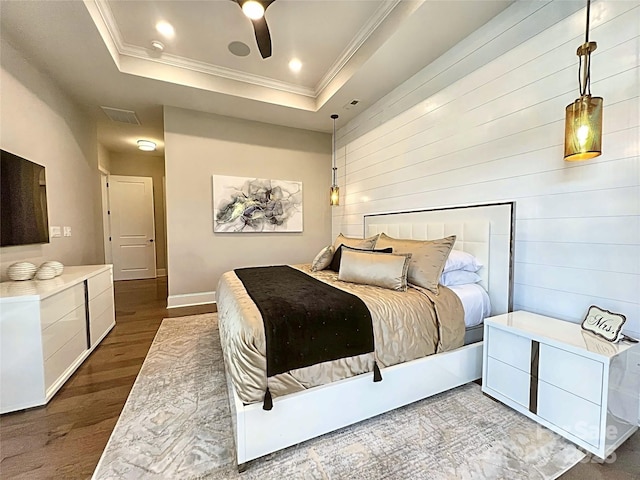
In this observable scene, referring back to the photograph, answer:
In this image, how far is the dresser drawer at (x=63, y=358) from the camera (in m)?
1.89

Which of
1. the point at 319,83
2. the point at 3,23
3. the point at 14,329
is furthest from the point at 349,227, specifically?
the point at 3,23

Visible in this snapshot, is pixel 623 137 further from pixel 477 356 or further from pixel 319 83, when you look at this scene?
pixel 319 83

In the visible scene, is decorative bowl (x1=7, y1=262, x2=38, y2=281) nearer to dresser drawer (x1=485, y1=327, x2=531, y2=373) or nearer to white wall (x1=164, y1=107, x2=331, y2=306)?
white wall (x1=164, y1=107, x2=331, y2=306)

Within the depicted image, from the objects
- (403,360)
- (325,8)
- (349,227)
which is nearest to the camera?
(403,360)

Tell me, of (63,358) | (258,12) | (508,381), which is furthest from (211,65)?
(508,381)

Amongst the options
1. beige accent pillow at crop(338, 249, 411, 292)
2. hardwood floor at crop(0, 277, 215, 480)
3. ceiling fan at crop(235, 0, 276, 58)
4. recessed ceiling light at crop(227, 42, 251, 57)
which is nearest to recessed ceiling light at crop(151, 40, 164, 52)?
recessed ceiling light at crop(227, 42, 251, 57)

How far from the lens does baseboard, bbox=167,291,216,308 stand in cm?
409

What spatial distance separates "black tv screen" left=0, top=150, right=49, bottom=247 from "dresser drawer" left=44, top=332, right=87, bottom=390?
988 millimetres

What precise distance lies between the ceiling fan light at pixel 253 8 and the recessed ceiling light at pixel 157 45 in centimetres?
167

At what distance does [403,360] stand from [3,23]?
4.13m

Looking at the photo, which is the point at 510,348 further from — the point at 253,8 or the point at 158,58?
the point at 158,58

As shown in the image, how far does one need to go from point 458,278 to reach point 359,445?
1.57 metres

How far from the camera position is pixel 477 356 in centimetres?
208

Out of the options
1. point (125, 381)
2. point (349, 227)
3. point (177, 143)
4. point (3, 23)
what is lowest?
point (125, 381)
